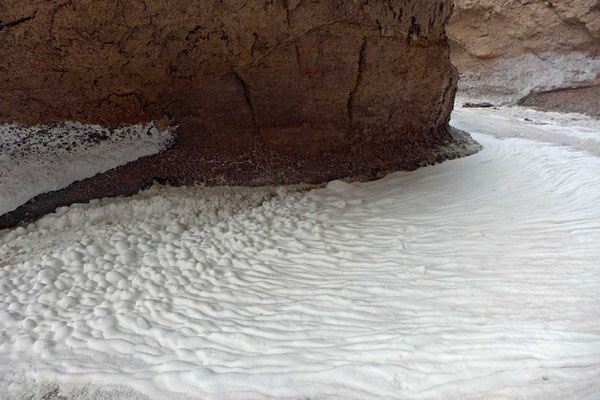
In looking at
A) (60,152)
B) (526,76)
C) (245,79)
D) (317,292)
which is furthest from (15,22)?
(526,76)

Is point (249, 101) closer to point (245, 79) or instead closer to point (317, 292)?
point (245, 79)

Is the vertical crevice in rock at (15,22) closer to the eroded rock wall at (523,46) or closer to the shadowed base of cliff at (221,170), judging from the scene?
the shadowed base of cliff at (221,170)

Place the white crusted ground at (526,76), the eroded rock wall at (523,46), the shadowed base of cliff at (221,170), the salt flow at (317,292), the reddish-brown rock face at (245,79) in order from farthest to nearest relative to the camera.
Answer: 1. the white crusted ground at (526,76)
2. the eroded rock wall at (523,46)
3. the shadowed base of cliff at (221,170)
4. the reddish-brown rock face at (245,79)
5. the salt flow at (317,292)

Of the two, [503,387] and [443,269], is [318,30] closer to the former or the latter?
[443,269]

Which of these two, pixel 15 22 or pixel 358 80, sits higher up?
pixel 15 22

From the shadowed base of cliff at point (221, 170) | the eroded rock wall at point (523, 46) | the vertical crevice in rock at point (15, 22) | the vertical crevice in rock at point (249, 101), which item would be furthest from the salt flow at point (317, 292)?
the eroded rock wall at point (523, 46)
